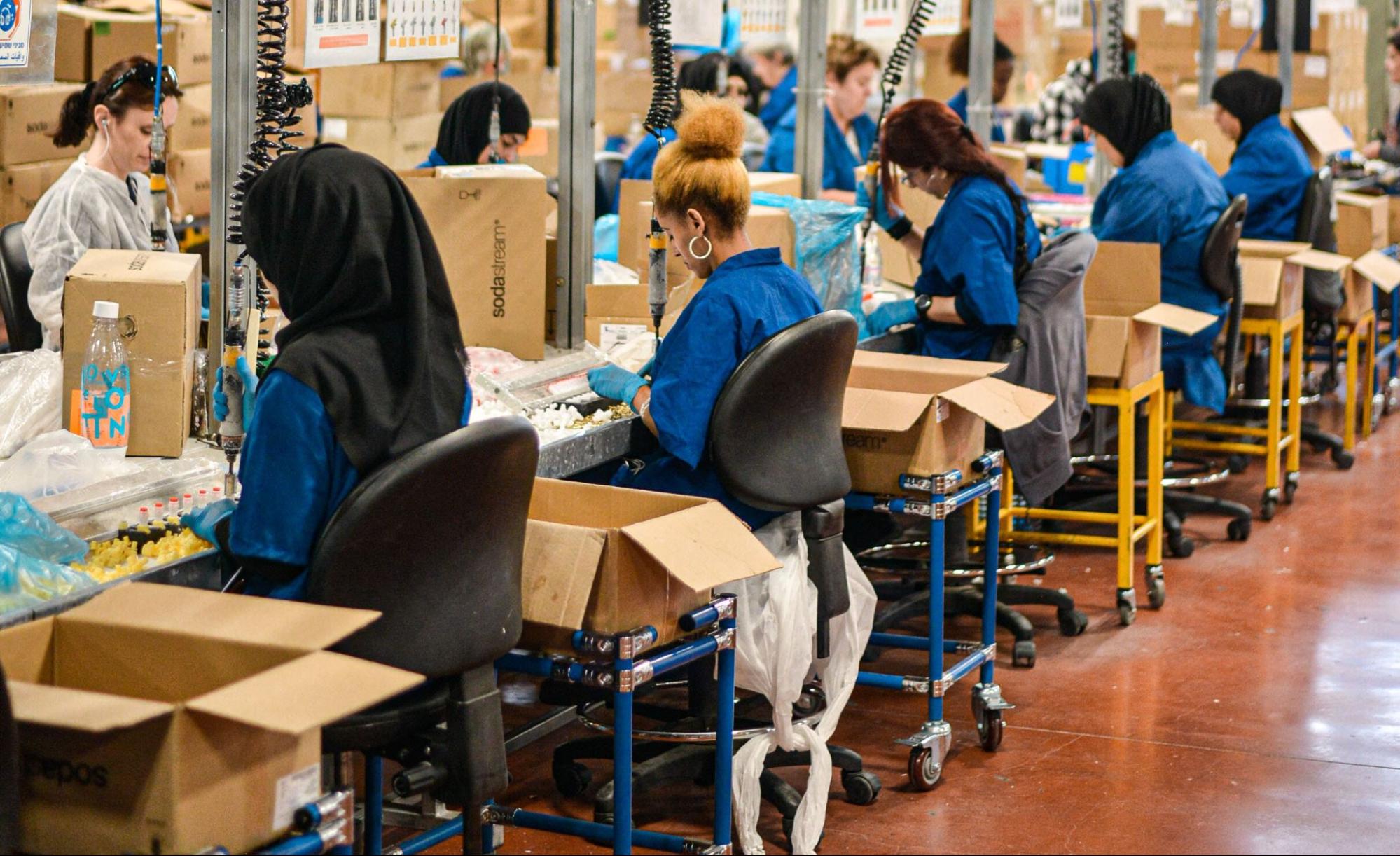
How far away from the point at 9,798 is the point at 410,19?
272 cm

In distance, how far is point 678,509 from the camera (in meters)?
3.12

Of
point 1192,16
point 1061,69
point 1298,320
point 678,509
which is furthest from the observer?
point 1061,69

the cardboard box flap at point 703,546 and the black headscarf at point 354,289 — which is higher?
the black headscarf at point 354,289

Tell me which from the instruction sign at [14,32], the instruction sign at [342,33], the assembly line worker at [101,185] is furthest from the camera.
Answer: the assembly line worker at [101,185]

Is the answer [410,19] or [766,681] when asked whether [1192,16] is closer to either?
[410,19]

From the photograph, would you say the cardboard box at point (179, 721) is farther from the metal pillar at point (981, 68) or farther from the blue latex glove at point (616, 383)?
the metal pillar at point (981, 68)

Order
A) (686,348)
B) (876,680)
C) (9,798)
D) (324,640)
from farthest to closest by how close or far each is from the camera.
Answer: (876,680), (686,348), (324,640), (9,798)

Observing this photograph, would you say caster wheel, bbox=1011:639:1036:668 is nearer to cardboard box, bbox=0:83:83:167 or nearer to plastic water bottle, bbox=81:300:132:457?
plastic water bottle, bbox=81:300:132:457

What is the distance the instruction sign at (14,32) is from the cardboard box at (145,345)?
21.4 inches

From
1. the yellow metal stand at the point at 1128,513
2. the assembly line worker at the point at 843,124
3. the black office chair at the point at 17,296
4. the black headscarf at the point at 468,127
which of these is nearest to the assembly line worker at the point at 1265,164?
the assembly line worker at the point at 843,124

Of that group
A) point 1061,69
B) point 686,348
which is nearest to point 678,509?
point 686,348

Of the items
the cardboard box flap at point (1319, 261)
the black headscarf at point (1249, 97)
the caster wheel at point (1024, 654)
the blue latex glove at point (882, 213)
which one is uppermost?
the black headscarf at point (1249, 97)

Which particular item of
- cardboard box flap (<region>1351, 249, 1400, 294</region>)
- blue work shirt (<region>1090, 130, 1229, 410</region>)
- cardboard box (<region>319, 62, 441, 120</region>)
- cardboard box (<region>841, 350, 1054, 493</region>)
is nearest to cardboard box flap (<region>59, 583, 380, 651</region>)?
cardboard box (<region>841, 350, 1054, 493</region>)

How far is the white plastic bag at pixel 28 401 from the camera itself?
10.7ft
